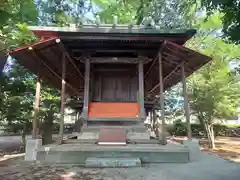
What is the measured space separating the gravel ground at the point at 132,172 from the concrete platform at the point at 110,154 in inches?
12.3

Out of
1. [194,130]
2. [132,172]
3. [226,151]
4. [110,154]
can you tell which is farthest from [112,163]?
[194,130]

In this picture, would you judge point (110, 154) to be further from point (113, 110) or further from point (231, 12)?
point (231, 12)

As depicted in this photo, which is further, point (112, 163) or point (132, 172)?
point (112, 163)

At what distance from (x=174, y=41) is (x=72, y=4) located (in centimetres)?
1127

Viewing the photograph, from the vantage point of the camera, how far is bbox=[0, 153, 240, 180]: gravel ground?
5.27 metres

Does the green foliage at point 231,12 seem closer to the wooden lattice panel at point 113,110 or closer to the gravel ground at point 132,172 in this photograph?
the gravel ground at point 132,172

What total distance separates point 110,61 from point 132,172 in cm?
500

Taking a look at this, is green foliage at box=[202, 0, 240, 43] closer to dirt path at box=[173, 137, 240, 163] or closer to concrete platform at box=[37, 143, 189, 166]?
concrete platform at box=[37, 143, 189, 166]

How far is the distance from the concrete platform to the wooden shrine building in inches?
35.4

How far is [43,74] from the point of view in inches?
426

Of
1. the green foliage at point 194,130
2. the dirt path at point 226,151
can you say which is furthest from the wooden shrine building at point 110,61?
the green foliage at point 194,130

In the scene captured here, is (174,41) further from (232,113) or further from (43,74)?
(232,113)

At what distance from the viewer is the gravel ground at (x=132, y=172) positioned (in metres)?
5.27

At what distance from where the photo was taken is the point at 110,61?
31.6ft
